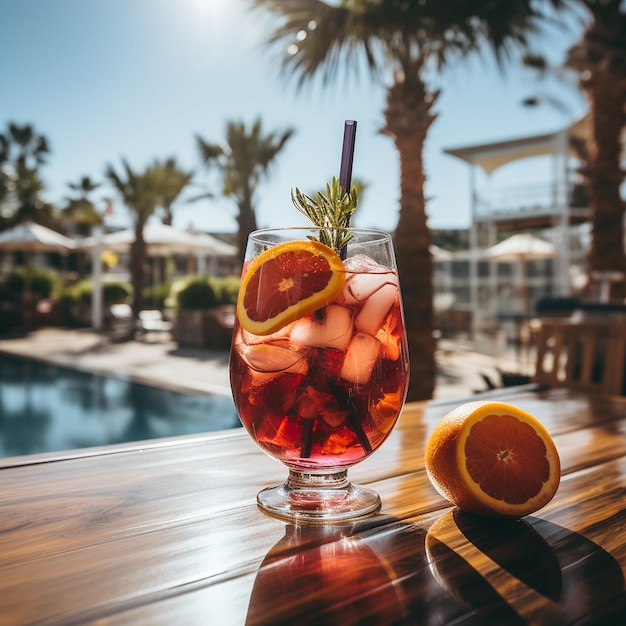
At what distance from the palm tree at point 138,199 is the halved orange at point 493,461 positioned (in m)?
14.2

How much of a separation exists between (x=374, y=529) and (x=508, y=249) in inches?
488

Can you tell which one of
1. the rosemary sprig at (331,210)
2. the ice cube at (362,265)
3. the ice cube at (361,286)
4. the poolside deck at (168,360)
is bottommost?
the poolside deck at (168,360)

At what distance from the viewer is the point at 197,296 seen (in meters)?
11.8

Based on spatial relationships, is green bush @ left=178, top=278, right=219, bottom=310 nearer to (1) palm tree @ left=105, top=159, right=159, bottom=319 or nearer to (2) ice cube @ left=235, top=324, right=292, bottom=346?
(1) palm tree @ left=105, top=159, right=159, bottom=319

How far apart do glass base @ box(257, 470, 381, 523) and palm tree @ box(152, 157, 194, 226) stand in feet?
48.7

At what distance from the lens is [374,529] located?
0.57 metres

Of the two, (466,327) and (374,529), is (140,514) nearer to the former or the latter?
(374,529)

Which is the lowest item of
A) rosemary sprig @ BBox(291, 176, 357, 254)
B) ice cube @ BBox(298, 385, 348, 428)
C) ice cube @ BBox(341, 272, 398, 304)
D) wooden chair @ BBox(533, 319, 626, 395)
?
wooden chair @ BBox(533, 319, 626, 395)

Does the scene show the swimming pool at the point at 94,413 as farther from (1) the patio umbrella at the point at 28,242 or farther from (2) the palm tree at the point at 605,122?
(1) the patio umbrella at the point at 28,242

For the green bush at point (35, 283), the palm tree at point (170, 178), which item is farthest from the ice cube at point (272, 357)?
the green bush at point (35, 283)

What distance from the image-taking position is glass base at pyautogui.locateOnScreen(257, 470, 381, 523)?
60 cm

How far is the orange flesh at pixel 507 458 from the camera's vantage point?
1.96 ft

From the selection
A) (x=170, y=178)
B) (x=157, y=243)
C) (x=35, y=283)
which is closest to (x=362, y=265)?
(x=157, y=243)

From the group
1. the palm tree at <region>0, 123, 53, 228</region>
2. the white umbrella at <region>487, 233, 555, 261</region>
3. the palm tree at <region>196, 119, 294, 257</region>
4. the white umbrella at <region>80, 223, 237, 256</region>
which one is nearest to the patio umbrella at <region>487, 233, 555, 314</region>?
the white umbrella at <region>487, 233, 555, 261</region>
